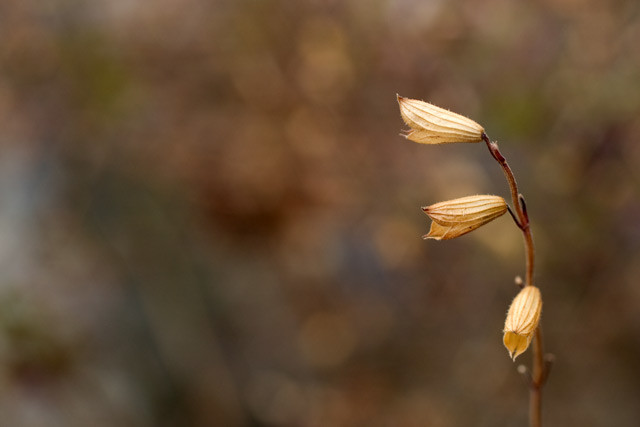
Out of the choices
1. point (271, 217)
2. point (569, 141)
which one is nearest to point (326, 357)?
point (271, 217)

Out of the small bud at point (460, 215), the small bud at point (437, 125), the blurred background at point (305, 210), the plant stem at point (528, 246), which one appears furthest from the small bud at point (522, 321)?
the blurred background at point (305, 210)

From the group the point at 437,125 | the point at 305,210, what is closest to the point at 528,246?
the point at 437,125

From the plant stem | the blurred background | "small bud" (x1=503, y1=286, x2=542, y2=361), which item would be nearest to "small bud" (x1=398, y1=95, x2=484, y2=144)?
the plant stem

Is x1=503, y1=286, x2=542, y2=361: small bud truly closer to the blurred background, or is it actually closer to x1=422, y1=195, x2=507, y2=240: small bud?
x1=422, y1=195, x2=507, y2=240: small bud

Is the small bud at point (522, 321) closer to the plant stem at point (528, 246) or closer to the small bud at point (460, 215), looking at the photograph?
the plant stem at point (528, 246)

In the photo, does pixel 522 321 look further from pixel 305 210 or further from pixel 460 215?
pixel 305 210

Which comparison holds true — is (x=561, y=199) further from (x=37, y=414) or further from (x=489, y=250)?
(x=37, y=414)
